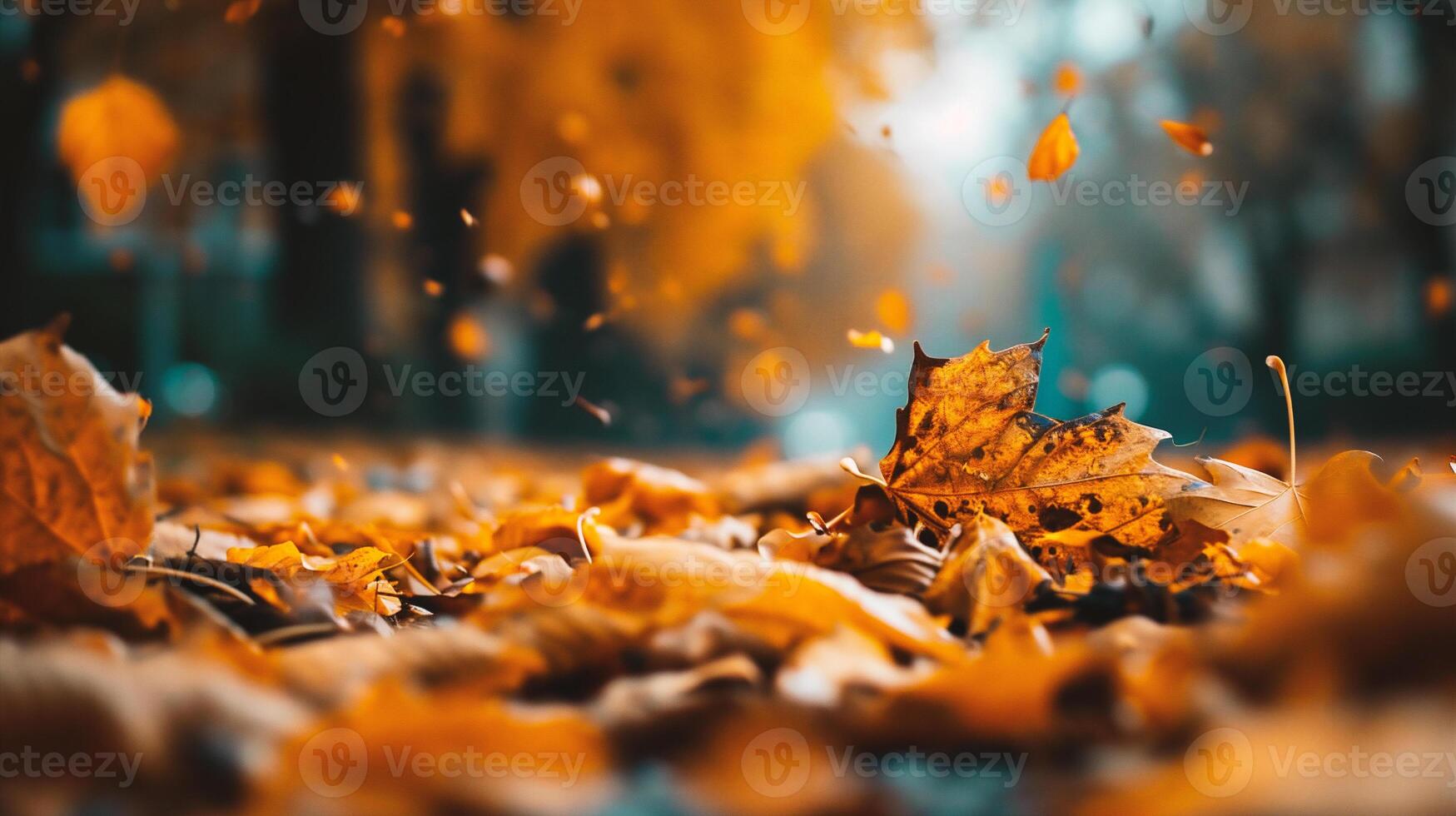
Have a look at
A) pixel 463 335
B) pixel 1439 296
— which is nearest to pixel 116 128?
pixel 463 335

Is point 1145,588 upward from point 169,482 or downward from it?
upward

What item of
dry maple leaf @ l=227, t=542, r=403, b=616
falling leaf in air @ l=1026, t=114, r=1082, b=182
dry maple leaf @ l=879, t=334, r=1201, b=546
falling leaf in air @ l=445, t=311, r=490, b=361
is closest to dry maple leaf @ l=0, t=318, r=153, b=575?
dry maple leaf @ l=227, t=542, r=403, b=616

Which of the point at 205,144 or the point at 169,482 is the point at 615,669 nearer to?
the point at 169,482

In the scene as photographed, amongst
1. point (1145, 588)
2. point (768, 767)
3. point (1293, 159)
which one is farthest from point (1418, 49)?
point (768, 767)

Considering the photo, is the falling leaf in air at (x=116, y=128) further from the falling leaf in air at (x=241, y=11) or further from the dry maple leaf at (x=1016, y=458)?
the dry maple leaf at (x=1016, y=458)

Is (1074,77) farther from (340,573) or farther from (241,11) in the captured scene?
(340,573)

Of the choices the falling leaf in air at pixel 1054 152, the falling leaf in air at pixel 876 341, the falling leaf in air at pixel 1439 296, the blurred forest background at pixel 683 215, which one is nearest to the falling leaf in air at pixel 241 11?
the blurred forest background at pixel 683 215

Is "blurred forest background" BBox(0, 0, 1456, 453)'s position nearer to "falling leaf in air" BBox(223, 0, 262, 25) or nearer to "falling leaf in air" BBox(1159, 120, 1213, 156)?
"falling leaf in air" BBox(223, 0, 262, 25)

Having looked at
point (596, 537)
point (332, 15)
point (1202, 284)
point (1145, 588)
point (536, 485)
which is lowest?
point (536, 485)
